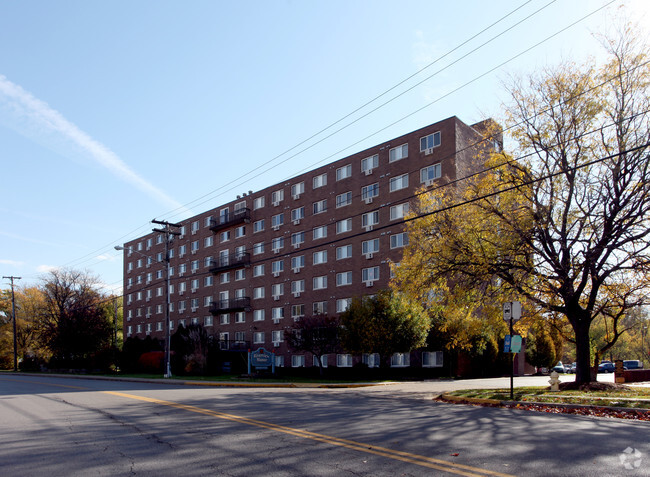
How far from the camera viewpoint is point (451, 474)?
6.44 m

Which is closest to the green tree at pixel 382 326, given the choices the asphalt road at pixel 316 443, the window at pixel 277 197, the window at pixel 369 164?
the window at pixel 369 164

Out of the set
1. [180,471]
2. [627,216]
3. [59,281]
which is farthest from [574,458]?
[59,281]

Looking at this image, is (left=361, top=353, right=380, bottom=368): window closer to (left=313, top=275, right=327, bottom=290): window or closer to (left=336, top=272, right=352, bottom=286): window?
(left=336, top=272, right=352, bottom=286): window

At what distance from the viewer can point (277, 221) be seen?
178 ft

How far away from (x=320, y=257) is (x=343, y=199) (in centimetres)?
577

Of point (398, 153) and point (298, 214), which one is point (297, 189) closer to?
point (298, 214)

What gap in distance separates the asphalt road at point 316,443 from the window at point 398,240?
28166 mm

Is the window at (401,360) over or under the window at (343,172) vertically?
under

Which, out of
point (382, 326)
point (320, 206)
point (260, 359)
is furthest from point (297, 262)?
point (382, 326)

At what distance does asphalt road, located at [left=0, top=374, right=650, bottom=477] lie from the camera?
22.7 feet

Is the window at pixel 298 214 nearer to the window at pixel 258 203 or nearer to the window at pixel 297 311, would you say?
the window at pixel 258 203

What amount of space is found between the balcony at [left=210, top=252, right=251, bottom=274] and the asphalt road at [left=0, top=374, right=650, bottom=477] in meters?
43.0

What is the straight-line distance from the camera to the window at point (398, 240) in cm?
4147

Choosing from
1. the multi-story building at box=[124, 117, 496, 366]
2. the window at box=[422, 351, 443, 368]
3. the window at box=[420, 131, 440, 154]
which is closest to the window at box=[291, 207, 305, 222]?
the multi-story building at box=[124, 117, 496, 366]
